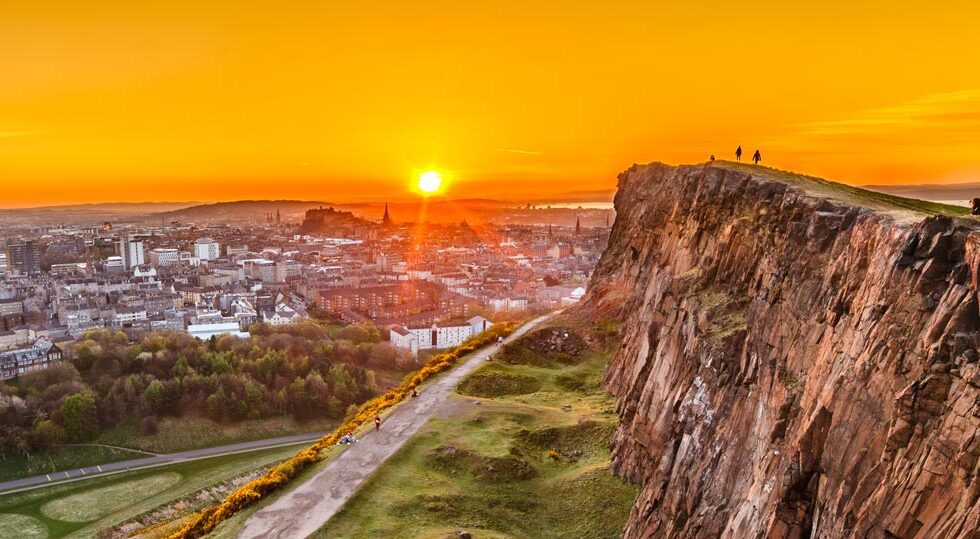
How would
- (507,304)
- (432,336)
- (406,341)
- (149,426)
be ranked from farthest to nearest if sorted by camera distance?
(507,304) < (432,336) < (406,341) < (149,426)

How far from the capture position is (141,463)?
72.0 meters

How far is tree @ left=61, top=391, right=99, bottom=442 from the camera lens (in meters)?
76.2

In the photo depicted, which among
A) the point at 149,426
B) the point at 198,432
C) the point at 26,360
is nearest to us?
the point at 149,426

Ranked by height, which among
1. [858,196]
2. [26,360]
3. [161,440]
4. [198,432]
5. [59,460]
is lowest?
[59,460]

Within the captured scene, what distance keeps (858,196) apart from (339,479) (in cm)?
2749

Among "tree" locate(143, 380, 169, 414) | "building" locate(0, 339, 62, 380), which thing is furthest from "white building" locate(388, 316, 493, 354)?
"building" locate(0, 339, 62, 380)

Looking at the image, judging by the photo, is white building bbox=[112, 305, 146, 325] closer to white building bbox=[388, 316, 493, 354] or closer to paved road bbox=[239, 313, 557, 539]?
white building bbox=[388, 316, 493, 354]

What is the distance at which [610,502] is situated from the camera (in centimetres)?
3111

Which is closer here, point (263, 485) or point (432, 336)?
point (263, 485)

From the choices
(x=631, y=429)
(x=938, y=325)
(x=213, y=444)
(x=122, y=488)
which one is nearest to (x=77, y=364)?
(x=213, y=444)

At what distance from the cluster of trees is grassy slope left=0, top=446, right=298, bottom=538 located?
10.8m

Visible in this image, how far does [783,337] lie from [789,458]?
17.4ft

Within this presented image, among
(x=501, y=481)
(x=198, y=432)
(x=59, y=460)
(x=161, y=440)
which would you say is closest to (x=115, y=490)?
(x=161, y=440)

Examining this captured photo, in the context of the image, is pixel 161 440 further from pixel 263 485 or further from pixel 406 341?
pixel 263 485
